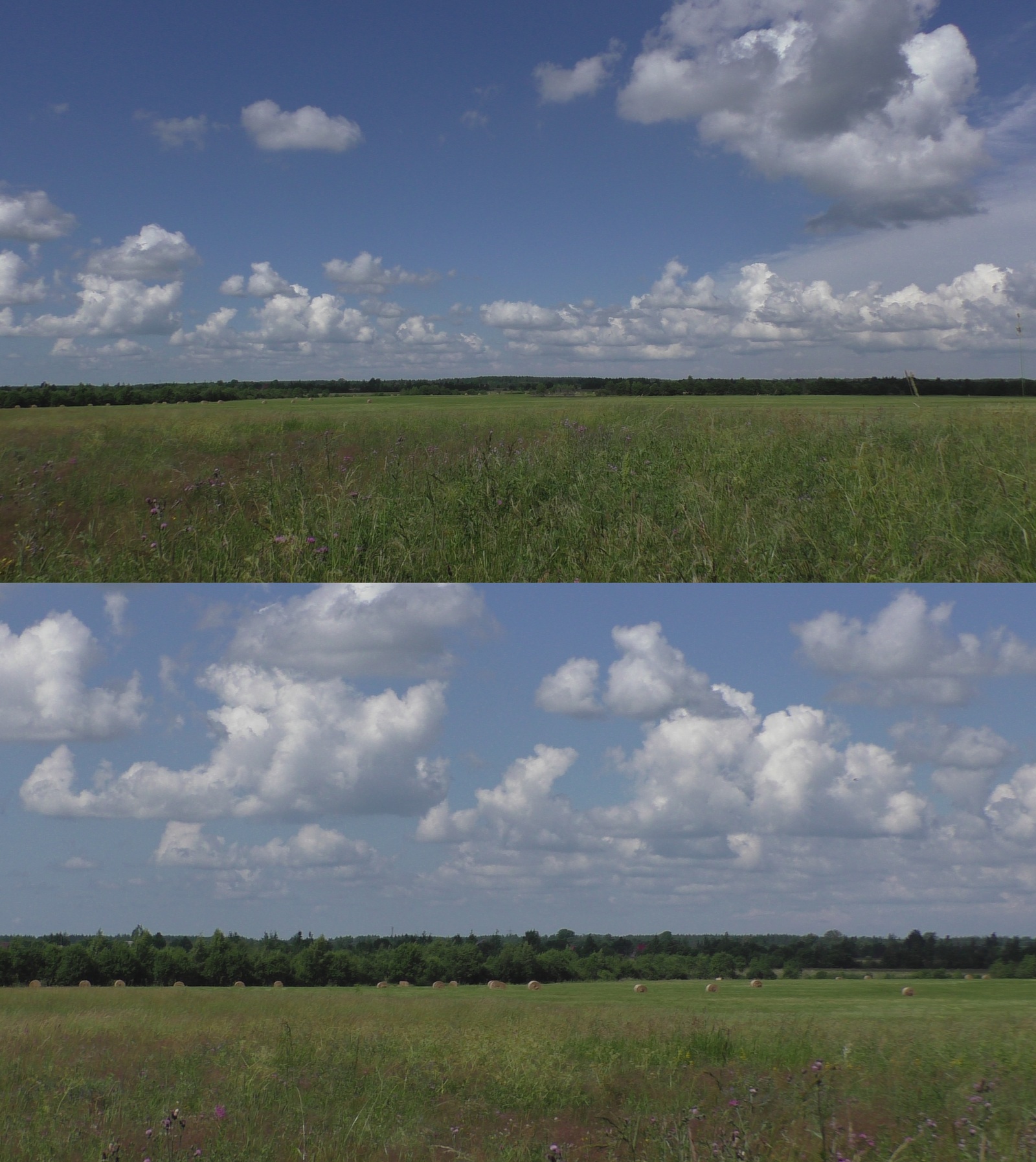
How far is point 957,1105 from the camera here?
6.92m

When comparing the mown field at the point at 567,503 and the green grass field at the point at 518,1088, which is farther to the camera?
the mown field at the point at 567,503

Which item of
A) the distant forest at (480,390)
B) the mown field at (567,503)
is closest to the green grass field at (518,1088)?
the mown field at (567,503)

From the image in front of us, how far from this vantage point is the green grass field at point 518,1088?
20.3ft

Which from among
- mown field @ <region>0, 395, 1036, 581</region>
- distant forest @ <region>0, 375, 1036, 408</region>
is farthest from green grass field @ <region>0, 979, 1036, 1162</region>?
distant forest @ <region>0, 375, 1036, 408</region>

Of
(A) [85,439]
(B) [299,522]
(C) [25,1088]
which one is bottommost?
(C) [25,1088]

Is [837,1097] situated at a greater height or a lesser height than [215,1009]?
greater

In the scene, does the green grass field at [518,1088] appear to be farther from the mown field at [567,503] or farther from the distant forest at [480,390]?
the distant forest at [480,390]

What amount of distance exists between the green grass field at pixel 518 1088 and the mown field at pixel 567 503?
173 inches

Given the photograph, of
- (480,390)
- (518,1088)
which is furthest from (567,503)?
(480,390)

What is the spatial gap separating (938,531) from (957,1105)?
503 cm

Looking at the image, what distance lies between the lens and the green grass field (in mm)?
6184

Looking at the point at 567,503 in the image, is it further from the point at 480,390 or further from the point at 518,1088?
the point at 480,390

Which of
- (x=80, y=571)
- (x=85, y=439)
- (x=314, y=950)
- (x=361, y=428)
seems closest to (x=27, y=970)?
(x=314, y=950)

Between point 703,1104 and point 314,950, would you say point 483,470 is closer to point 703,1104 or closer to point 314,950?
point 703,1104
